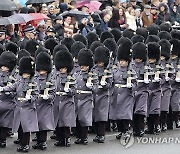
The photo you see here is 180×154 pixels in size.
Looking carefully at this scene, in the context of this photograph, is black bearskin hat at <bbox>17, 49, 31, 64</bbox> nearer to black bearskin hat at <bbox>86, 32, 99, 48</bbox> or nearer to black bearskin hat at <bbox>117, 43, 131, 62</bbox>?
black bearskin hat at <bbox>117, 43, 131, 62</bbox>

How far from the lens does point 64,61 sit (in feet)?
55.5

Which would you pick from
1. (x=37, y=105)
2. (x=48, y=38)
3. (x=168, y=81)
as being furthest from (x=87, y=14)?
(x=37, y=105)

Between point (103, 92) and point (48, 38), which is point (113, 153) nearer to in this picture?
point (103, 92)

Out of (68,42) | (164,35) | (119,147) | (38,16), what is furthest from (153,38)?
(119,147)

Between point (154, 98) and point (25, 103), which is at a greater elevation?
point (25, 103)

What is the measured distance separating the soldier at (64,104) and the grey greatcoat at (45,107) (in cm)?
27

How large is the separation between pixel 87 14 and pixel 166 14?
3401mm

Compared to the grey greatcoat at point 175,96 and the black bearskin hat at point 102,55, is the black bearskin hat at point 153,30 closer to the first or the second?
the grey greatcoat at point 175,96

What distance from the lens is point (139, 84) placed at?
17.7 metres

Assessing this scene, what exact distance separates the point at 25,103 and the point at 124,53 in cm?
244

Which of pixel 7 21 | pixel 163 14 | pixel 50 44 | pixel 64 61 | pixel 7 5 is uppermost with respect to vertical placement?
pixel 7 5

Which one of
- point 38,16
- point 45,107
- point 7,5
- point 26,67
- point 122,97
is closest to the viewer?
point 26,67

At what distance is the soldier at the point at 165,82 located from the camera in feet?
60.0

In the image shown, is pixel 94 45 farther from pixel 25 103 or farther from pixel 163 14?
pixel 163 14
